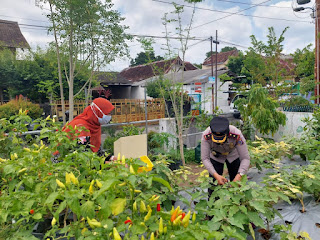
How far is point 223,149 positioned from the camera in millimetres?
3027

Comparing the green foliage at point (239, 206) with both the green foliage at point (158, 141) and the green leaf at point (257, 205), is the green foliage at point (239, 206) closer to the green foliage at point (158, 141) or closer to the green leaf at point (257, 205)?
the green leaf at point (257, 205)

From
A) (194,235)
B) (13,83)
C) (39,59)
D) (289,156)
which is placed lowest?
(289,156)

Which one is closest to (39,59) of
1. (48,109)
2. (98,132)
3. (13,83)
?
(13,83)

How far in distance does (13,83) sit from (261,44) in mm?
12638

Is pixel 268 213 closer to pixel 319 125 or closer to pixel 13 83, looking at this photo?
pixel 319 125

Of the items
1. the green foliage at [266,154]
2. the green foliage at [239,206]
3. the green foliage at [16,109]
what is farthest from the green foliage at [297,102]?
the green foliage at [16,109]

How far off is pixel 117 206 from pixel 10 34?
26.1 m

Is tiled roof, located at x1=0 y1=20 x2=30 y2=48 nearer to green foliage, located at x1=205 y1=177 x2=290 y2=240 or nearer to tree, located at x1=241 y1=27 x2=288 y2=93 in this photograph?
tree, located at x1=241 y1=27 x2=288 y2=93

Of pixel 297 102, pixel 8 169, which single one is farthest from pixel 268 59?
pixel 8 169

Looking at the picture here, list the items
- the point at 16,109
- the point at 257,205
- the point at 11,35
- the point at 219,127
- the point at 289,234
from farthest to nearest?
the point at 11,35 → the point at 16,109 → the point at 219,127 → the point at 289,234 → the point at 257,205

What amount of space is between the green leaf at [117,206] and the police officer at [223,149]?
168 centimetres

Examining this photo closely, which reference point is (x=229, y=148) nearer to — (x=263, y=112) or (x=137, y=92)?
(x=263, y=112)

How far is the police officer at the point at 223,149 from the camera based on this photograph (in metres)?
2.76

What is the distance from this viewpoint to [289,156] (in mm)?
4945
